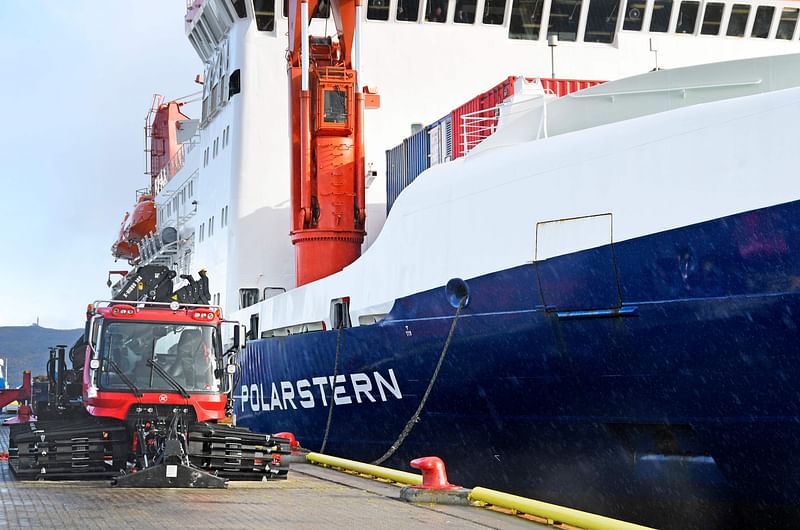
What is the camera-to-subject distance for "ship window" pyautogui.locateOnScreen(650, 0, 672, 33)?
798 inches

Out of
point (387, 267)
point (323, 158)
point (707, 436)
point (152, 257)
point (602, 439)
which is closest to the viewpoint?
point (707, 436)

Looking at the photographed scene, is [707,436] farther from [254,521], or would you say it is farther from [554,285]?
[254,521]

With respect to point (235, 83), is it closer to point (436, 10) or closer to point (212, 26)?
point (212, 26)

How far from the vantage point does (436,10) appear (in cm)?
2053

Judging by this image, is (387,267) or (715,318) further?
(387,267)

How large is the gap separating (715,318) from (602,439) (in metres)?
1.90

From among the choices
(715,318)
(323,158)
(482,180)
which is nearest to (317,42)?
(323,158)

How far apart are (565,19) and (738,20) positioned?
3320 millimetres

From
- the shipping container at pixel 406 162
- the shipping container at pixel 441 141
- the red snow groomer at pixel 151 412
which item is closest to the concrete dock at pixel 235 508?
the red snow groomer at pixel 151 412

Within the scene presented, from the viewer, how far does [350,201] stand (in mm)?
18125

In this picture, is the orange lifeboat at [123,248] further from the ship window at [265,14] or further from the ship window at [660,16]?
the ship window at [660,16]

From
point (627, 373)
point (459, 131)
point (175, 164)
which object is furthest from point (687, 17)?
point (175, 164)

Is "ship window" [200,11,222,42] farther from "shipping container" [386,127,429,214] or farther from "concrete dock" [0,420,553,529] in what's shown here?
"concrete dock" [0,420,553,529]

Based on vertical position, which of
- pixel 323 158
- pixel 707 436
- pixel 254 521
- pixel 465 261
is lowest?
pixel 254 521
